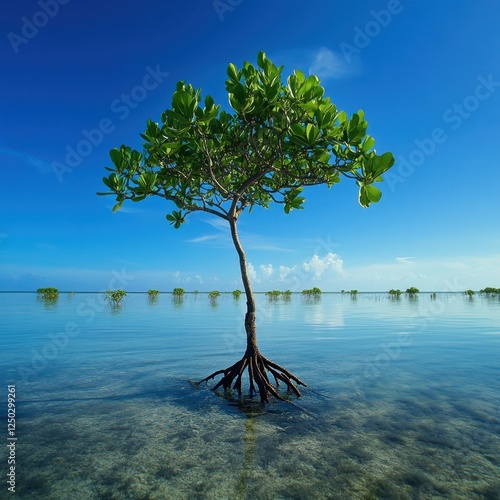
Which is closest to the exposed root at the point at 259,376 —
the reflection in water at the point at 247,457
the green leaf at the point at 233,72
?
the reflection in water at the point at 247,457

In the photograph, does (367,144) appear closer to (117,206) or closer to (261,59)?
(261,59)

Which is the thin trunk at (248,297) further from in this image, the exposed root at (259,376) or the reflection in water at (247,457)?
the reflection in water at (247,457)

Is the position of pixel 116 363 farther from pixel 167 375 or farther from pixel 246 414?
pixel 246 414

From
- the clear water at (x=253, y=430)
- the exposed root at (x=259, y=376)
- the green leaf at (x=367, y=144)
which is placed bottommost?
the clear water at (x=253, y=430)

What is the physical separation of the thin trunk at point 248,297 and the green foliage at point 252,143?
0.40 metres

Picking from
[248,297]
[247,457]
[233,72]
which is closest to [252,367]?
[248,297]

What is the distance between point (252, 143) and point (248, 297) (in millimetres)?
2970

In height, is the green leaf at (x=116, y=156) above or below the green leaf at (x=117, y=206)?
above

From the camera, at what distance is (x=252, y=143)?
5.51 m

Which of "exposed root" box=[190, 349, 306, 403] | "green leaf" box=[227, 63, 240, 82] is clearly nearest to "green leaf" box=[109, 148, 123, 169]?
"green leaf" box=[227, 63, 240, 82]

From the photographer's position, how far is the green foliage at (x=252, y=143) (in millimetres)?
4699

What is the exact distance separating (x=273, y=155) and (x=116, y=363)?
704 centimetres

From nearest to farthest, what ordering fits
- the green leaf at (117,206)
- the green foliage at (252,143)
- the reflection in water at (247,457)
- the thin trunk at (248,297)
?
1. the reflection in water at (247,457)
2. the green foliage at (252,143)
3. the green leaf at (117,206)
4. the thin trunk at (248,297)

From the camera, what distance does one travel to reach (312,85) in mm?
4625
